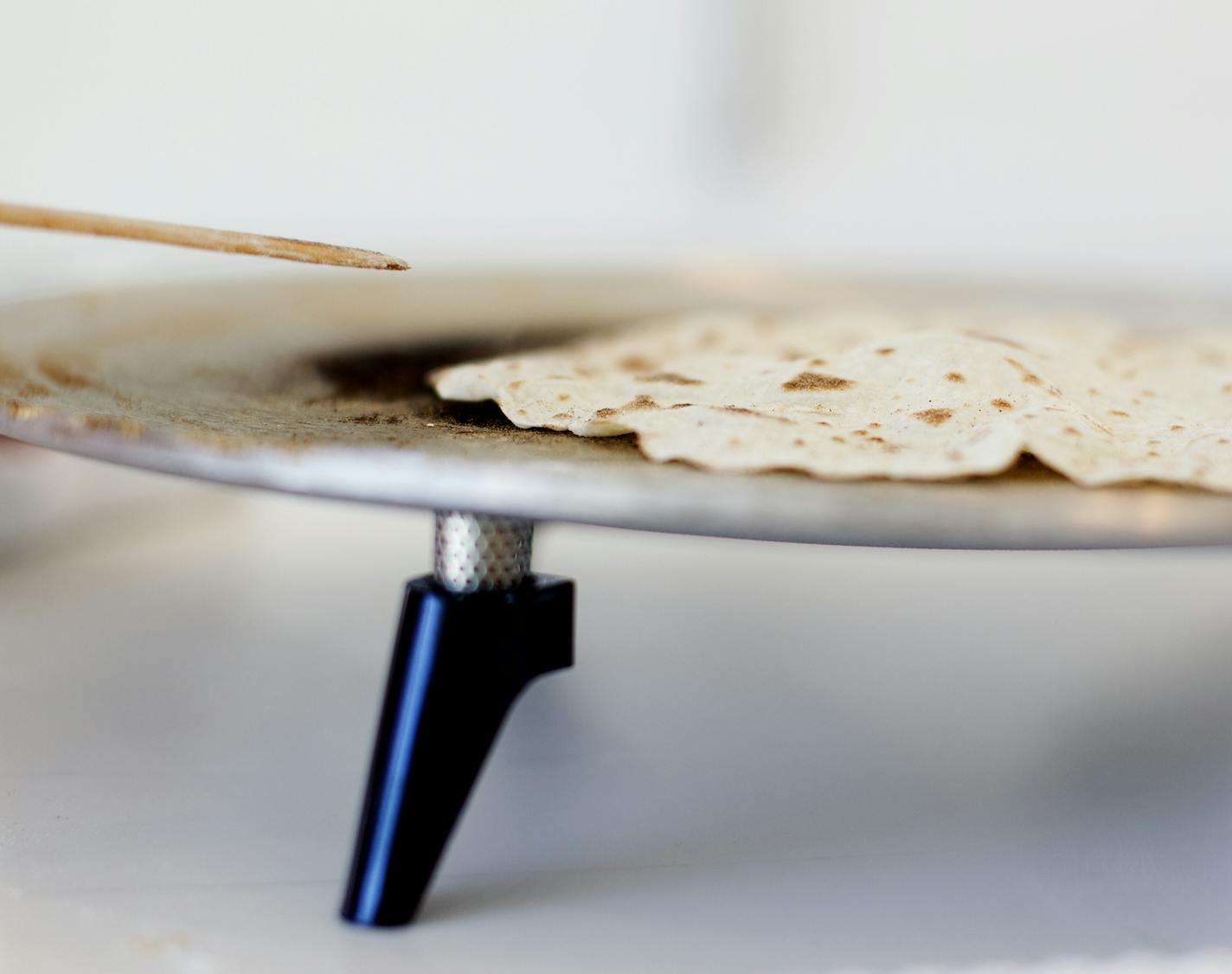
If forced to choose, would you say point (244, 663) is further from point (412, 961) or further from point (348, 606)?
point (412, 961)

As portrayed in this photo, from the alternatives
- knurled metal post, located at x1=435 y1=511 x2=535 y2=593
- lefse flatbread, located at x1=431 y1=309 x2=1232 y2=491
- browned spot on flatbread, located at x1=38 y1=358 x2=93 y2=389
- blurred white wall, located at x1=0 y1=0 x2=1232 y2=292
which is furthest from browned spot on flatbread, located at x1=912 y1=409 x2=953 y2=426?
blurred white wall, located at x1=0 y1=0 x2=1232 y2=292

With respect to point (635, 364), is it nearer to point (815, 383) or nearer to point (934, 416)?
point (815, 383)

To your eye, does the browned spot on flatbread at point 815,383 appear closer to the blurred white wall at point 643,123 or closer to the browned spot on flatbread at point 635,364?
the browned spot on flatbread at point 635,364

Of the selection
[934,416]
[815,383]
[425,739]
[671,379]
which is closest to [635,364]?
[671,379]

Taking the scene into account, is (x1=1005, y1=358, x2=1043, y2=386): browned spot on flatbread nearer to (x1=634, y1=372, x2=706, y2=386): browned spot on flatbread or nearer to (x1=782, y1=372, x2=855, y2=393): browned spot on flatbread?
(x1=782, y1=372, x2=855, y2=393): browned spot on flatbread

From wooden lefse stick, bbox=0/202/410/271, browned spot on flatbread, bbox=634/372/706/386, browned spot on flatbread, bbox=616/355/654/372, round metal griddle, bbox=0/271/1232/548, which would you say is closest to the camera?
round metal griddle, bbox=0/271/1232/548

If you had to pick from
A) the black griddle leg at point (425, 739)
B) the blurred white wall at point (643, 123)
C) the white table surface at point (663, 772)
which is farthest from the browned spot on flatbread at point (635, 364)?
the blurred white wall at point (643, 123)
